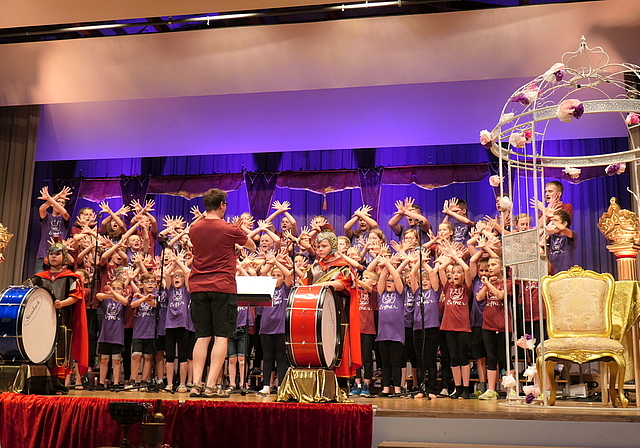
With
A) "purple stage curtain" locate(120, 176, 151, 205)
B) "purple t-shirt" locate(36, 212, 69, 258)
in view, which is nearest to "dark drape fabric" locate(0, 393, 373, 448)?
"purple t-shirt" locate(36, 212, 69, 258)

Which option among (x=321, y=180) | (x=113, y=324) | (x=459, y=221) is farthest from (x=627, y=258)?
(x=113, y=324)

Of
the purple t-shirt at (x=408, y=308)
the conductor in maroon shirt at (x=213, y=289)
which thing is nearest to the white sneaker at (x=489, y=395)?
the purple t-shirt at (x=408, y=308)

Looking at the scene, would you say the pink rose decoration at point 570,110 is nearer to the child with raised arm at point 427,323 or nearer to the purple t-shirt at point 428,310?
the child with raised arm at point 427,323

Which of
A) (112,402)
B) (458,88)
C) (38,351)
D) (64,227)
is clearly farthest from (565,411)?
(64,227)

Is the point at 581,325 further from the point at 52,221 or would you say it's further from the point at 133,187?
the point at 52,221

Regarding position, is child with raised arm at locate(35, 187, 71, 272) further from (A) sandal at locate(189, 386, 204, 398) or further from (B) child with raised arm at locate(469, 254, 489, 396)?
(B) child with raised arm at locate(469, 254, 489, 396)

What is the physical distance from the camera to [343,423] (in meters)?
4.48

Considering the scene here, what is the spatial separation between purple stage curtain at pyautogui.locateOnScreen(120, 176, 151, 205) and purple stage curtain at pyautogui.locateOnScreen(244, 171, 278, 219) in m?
1.60

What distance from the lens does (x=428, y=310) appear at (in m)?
7.70

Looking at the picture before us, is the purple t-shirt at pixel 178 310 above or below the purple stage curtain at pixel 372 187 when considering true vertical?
below

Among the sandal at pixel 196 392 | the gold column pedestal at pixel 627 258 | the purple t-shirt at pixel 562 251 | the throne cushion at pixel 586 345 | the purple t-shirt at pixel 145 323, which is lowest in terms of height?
the sandal at pixel 196 392

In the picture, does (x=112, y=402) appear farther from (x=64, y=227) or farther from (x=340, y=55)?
(x=64, y=227)

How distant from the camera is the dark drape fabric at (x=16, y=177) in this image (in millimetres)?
9047

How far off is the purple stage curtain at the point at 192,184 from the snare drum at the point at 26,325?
183 inches
